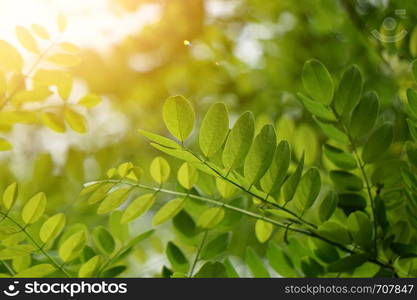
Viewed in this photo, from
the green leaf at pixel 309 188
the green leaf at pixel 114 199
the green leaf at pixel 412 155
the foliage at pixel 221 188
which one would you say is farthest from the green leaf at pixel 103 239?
the green leaf at pixel 412 155

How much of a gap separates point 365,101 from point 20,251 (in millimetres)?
356

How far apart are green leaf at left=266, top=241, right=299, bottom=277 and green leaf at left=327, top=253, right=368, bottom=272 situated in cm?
9

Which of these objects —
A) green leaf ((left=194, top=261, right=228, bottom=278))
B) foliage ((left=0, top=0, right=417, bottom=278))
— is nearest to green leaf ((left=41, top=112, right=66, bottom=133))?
foliage ((left=0, top=0, right=417, bottom=278))

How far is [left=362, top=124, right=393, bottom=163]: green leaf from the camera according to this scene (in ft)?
1.72

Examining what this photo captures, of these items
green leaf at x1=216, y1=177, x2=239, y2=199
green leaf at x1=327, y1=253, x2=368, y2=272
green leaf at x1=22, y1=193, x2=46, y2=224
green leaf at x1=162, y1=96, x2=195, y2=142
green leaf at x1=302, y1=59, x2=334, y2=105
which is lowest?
green leaf at x1=327, y1=253, x2=368, y2=272

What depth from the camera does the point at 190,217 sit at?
0.57 m

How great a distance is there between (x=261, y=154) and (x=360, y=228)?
0.39ft

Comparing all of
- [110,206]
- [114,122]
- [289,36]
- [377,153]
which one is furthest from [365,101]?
[114,122]

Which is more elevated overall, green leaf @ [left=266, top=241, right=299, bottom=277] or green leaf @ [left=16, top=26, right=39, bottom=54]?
green leaf @ [left=16, top=26, right=39, bottom=54]

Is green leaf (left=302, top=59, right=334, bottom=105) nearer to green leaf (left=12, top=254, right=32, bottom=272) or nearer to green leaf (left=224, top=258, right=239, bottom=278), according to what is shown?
green leaf (left=224, top=258, right=239, bottom=278)

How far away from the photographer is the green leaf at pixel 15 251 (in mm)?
479

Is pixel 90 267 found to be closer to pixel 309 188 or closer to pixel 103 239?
pixel 103 239

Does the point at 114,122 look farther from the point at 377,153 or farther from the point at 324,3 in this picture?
the point at 377,153

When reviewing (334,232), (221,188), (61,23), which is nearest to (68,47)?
(61,23)
